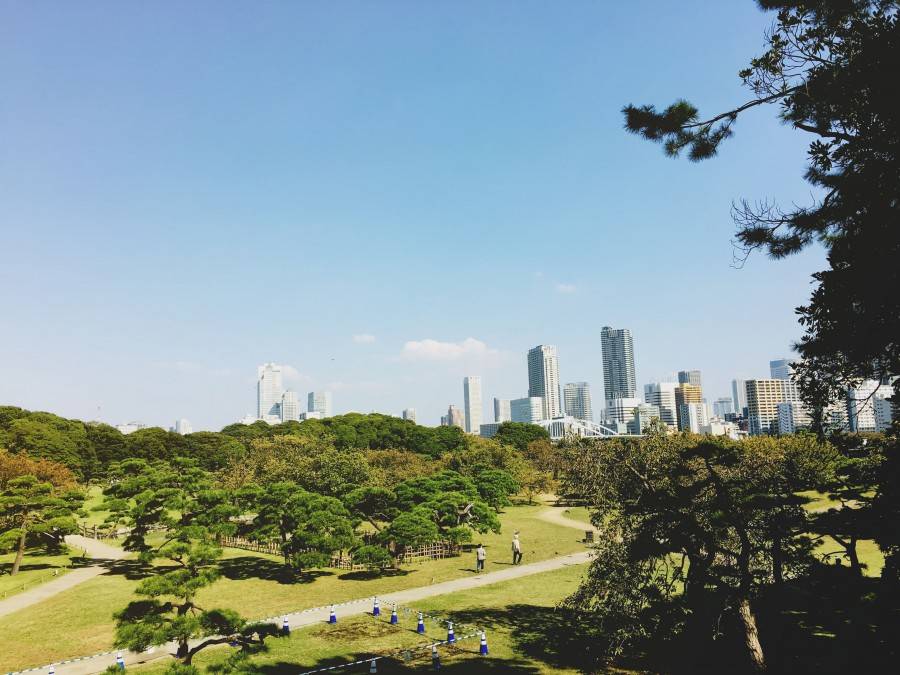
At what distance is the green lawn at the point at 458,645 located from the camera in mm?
13586

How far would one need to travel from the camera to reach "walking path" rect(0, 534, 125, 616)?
69.1 feet

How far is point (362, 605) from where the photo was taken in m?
19.2

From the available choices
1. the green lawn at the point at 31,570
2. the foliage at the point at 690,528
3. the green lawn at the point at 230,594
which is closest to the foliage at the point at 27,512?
the green lawn at the point at 31,570

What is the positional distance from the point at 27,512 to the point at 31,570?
2842 mm

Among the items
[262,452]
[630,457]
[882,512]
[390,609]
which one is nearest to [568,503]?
[262,452]

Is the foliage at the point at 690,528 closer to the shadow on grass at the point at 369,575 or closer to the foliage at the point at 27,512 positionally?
the shadow on grass at the point at 369,575

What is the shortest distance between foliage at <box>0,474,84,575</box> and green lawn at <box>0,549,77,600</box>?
54 centimetres

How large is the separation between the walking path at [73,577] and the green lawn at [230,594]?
68cm

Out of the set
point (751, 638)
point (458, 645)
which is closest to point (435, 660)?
point (458, 645)

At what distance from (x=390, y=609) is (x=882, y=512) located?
622 inches

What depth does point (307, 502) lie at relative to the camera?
79.8 ft

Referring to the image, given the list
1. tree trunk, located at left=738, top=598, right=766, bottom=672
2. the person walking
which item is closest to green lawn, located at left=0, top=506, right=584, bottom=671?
the person walking

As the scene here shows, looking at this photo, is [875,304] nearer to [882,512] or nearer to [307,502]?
[882,512]

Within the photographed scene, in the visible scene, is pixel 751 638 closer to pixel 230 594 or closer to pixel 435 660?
pixel 435 660
